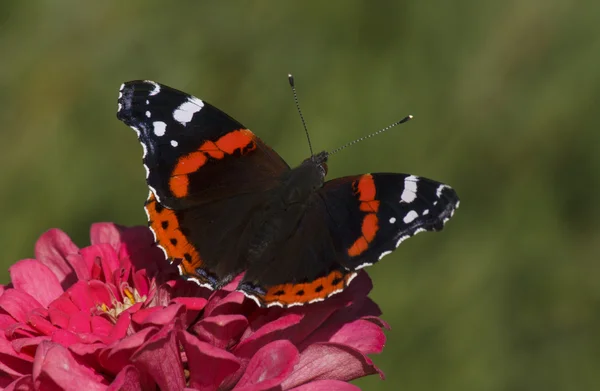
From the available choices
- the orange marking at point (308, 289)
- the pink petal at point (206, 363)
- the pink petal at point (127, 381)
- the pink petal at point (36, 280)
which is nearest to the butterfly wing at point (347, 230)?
the orange marking at point (308, 289)

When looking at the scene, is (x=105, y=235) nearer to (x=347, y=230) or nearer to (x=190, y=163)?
(x=190, y=163)

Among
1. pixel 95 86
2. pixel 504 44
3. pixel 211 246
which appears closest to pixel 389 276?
pixel 504 44

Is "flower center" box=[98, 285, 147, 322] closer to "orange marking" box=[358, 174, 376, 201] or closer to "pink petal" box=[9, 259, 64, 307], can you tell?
"pink petal" box=[9, 259, 64, 307]

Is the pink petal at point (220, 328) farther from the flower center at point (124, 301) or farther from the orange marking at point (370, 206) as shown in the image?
the orange marking at point (370, 206)

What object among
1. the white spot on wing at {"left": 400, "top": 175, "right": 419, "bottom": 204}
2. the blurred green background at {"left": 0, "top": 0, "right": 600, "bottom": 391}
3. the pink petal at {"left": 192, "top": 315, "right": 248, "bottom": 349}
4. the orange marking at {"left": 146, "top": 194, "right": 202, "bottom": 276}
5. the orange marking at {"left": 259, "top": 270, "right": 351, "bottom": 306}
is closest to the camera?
the pink petal at {"left": 192, "top": 315, "right": 248, "bottom": 349}

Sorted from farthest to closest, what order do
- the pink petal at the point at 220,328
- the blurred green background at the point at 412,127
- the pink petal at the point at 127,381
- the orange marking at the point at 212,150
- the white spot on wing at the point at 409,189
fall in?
the blurred green background at the point at 412,127, the orange marking at the point at 212,150, the white spot on wing at the point at 409,189, the pink petal at the point at 220,328, the pink petal at the point at 127,381

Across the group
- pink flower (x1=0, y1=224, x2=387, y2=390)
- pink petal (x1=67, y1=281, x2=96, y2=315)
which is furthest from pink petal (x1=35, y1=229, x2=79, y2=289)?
pink petal (x1=67, y1=281, x2=96, y2=315)

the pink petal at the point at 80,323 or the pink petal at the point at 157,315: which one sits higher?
the pink petal at the point at 157,315
